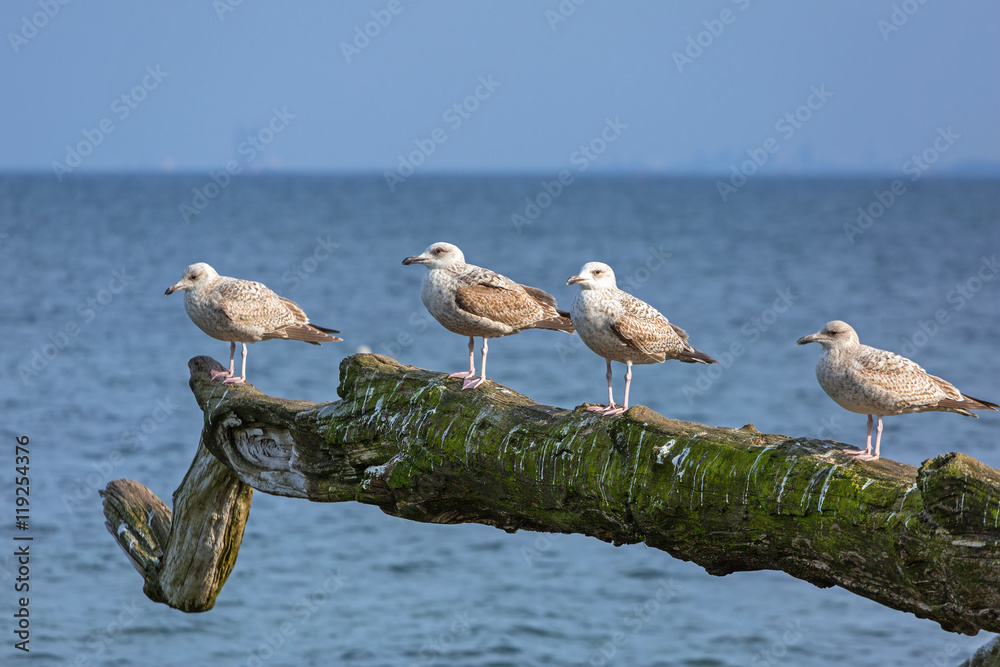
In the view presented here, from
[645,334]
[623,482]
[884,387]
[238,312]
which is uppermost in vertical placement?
[238,312]

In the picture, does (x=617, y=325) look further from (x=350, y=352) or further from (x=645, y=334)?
(x=350, y=352)

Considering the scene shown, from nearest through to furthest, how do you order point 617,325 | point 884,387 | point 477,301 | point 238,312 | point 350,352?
point 884,387 < point 617,325 < point 477,301 < point 238,312 < point 350,352

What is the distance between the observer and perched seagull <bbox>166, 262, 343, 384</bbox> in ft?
25.8

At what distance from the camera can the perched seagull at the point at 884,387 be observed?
17.7 ft

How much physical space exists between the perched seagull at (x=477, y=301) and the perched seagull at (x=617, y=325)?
610mm

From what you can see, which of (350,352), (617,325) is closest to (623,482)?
(617,325)

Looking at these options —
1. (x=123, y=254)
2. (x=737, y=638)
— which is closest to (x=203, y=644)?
(x=737, y=638)

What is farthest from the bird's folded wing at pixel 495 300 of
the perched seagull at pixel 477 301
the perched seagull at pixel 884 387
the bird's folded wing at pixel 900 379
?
the bird's folded wing at pixel 900 379

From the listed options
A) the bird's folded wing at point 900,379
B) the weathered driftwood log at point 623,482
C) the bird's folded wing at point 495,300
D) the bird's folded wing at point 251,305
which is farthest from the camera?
the bird's folded wing at point 251,305

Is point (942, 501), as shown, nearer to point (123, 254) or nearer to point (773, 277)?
point (773, 277)

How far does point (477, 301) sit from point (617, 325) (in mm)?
1080

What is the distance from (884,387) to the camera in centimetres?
540

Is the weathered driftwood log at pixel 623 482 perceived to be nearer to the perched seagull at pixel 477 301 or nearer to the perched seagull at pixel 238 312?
the perched seagull at pixel 238 312

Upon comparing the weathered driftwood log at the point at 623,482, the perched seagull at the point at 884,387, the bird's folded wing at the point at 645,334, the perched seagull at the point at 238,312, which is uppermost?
the perched seagull at the point at 238,312
